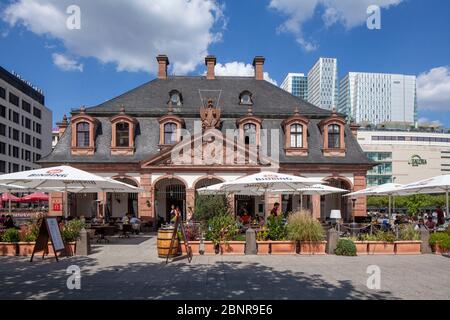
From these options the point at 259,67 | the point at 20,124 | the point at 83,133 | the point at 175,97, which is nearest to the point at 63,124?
the point at 83,133

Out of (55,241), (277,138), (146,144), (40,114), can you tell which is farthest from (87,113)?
(40,114)

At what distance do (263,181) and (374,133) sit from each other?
107974 millimetres

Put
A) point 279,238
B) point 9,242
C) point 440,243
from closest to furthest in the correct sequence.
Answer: point 9,242
point 440,243
point 279,238

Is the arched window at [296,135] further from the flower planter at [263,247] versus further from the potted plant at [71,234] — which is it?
the potted plant at [71,234]

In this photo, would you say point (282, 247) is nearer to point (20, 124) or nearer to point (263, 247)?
point (263, 247)

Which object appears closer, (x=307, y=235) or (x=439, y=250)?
(x=307, y=235)

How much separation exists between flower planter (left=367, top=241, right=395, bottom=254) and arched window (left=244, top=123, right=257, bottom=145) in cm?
1409

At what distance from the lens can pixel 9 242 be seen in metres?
13.7

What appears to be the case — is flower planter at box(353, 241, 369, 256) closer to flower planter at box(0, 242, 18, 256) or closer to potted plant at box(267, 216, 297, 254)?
potted plant at box(267, 216, 297, 254)

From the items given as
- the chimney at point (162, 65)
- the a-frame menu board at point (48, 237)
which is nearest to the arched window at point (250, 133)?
the chimney at point (162, 65)

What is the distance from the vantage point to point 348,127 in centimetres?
2912

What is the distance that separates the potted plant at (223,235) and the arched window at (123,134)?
568 inches

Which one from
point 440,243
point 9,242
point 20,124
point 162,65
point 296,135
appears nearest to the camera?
point 9,242

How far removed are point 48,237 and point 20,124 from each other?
241 feet
